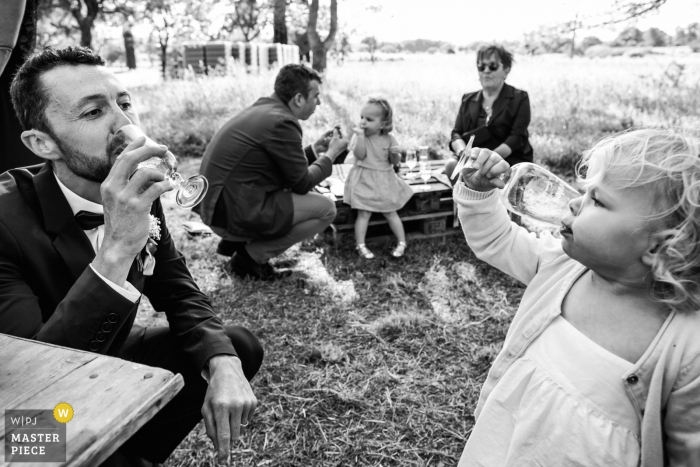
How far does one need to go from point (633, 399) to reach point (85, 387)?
52.0 inches

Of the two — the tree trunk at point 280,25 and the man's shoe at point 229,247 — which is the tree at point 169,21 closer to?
the tree trunk at point 280,25

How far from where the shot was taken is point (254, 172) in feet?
13.7

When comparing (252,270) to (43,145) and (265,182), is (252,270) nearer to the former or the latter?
(265,182)

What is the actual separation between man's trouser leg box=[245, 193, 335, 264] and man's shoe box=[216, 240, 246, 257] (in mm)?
100

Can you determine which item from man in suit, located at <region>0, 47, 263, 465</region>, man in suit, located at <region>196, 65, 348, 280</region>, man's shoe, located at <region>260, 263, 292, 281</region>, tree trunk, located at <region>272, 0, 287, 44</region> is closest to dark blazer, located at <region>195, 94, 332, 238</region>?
man in suit, located at <region>196, 65, 348, 280</region>

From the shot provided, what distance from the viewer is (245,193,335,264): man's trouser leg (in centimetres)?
429

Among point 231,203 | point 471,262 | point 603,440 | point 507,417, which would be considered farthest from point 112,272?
point 471,262

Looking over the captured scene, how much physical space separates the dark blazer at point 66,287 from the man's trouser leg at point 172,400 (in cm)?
9

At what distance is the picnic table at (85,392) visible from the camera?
88 cm

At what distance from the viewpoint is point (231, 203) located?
4.16 metres

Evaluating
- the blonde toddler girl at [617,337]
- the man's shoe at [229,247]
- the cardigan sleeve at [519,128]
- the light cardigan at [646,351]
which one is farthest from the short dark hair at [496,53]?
the blonde toddler girl at [617,337]

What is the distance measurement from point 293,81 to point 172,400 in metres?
3.09

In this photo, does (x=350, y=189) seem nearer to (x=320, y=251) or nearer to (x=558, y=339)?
(x=320, y=251)

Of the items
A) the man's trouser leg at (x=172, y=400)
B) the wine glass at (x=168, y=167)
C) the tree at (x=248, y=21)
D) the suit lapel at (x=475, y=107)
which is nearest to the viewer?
the wine glass at (x=168, y=167)
